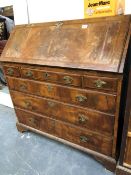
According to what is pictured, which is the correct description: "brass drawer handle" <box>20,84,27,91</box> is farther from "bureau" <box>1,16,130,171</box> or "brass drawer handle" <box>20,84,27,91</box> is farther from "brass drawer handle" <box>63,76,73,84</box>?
"brass drawer handle" <box>63,76,73,84</box>

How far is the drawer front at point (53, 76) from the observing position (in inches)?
60.7

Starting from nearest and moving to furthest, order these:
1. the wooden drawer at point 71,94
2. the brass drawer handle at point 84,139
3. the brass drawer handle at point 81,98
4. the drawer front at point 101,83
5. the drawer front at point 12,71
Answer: the drawer front at point 101,83
the wooden drawer at point 71,94
the brass drawer handle at point 81,98
the brass drawer handle at point 84,139
the drawer front at point 12,71

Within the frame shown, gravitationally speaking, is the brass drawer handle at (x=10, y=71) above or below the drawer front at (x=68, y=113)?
above

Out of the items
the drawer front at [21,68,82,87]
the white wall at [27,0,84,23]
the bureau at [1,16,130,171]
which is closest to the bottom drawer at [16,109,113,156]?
the bureau at [1,16,130,171]

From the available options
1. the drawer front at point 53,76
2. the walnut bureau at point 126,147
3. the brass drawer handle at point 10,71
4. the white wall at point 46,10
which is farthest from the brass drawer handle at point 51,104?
the white wall at point 46,10

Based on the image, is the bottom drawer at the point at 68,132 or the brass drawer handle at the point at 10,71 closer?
the bottom drawer at the point at 68,132

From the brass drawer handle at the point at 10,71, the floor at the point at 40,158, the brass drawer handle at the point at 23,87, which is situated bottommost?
the floor at the point at 40,158

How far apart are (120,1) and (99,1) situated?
8.0 inches

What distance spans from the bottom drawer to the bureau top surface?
2.29 ft

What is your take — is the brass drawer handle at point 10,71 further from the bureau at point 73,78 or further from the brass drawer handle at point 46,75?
the brass drawer handle at point 46,75

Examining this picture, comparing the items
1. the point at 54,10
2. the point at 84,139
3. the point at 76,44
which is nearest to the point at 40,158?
the point at 84,139

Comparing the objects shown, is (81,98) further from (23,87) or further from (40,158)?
(40,158)

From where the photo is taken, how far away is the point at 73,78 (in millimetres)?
1542

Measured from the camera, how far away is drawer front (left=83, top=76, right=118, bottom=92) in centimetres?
137
